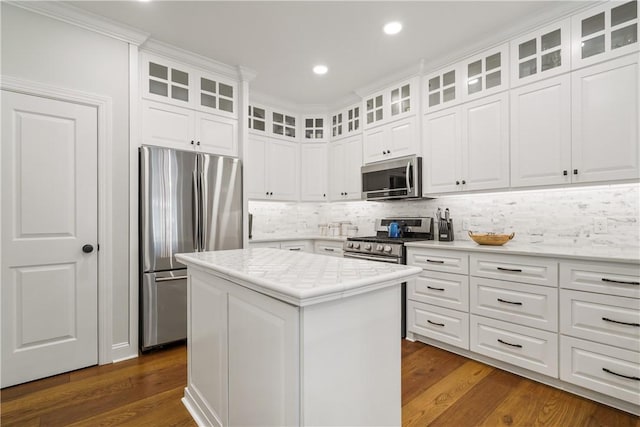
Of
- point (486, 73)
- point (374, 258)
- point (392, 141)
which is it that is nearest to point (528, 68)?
point (486, 73)

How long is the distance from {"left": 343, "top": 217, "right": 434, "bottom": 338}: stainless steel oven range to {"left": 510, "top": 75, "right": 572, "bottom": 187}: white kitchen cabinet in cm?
111

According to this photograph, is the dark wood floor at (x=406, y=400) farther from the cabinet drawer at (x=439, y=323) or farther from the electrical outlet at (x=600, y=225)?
the electrical outlet at (x=600, y=225)

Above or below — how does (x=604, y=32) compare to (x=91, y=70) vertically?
above

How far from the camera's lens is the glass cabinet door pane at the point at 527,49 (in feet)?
8.63

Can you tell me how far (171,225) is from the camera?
114 inches

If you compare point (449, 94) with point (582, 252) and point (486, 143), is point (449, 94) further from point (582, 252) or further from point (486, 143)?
point (582, 252)

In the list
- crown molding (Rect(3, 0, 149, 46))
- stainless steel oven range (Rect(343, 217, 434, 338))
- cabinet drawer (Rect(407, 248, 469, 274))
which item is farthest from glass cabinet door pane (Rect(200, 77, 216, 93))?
cabinet drawer (Rect(407, 248, 469, 274))

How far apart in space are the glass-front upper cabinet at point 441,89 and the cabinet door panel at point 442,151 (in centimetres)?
9

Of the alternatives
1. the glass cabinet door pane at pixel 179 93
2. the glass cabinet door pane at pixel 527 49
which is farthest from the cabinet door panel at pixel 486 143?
the glass cabinet door pane at pixel 179 93

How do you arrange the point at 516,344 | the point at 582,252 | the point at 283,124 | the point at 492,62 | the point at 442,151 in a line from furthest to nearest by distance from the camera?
the point at 283,124 < the point at 442,151 < the point at 492,62 < the point at 516,344 < the point at 582,252

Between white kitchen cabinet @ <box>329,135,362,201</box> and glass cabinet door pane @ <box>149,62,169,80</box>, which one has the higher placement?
glass cabinet door pane @ <box>149,62,169,80</box>

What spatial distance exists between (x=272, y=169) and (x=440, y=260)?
252 centimetres

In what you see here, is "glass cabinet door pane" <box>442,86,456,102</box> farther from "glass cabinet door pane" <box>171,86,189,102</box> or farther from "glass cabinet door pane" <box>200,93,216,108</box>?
"glass cabinet door pane" <box>171,86,189,102</box>

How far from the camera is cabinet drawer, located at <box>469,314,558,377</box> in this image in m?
2.21
